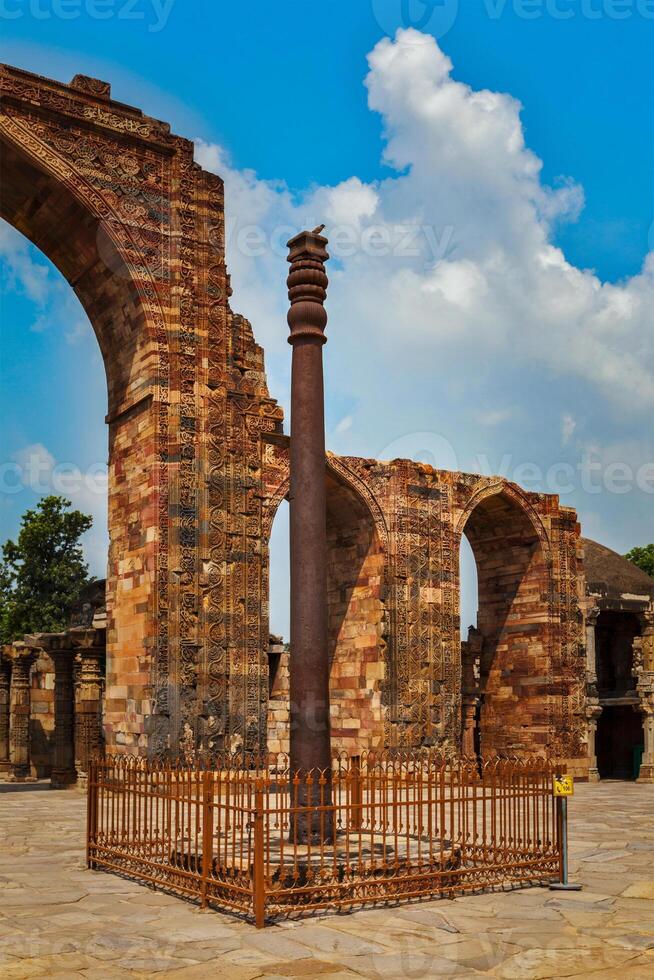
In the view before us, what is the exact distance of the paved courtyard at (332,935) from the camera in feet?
16.7

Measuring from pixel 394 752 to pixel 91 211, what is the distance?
9.87 m

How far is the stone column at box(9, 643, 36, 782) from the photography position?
65.9ft

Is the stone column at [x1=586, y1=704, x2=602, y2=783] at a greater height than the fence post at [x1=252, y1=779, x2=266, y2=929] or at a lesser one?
lesser

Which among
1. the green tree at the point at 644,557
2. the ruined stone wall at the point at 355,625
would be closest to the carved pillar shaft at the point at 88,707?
the ruined stone wall at the point at 355,625

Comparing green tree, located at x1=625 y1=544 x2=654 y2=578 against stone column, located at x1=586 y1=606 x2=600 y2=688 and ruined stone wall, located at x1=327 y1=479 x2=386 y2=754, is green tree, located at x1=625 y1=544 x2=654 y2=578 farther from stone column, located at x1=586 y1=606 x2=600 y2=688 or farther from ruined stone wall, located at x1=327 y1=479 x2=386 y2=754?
ruined stone wall, located at x1=327 y1=479 x2=386 y2=754

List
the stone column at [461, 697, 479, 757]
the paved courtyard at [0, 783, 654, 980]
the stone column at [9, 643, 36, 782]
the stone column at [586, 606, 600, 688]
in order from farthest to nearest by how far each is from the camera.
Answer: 1. the stone column at [586, 606, 600, 688]
2. the stone column at [461, 697, 479, 757]
3. the stone column at [9, 643, 36, 782]
4. the paved courtyard at [0, 783, 654, 980]

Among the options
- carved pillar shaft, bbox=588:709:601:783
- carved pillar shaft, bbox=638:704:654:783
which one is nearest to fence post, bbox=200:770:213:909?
carved pillar shaft, bbox=588:709:601:783

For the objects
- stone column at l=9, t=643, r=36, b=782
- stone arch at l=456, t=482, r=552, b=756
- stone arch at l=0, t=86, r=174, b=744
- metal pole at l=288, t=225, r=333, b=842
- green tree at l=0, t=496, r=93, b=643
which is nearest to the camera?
metal pole at l=288, t=225, r=333, b=842

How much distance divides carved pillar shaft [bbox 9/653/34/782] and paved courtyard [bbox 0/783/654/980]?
40.5 ft

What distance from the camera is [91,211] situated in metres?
13.5

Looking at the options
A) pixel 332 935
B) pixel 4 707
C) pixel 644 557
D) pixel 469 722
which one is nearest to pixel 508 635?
pixel 469 722

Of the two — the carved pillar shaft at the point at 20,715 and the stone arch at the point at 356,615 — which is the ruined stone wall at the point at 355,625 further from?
the carved pillar shaft at the point at 20,715

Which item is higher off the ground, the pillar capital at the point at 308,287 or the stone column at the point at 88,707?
the pillar capital at the point at 308,287

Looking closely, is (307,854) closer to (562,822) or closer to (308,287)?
(562,822)
